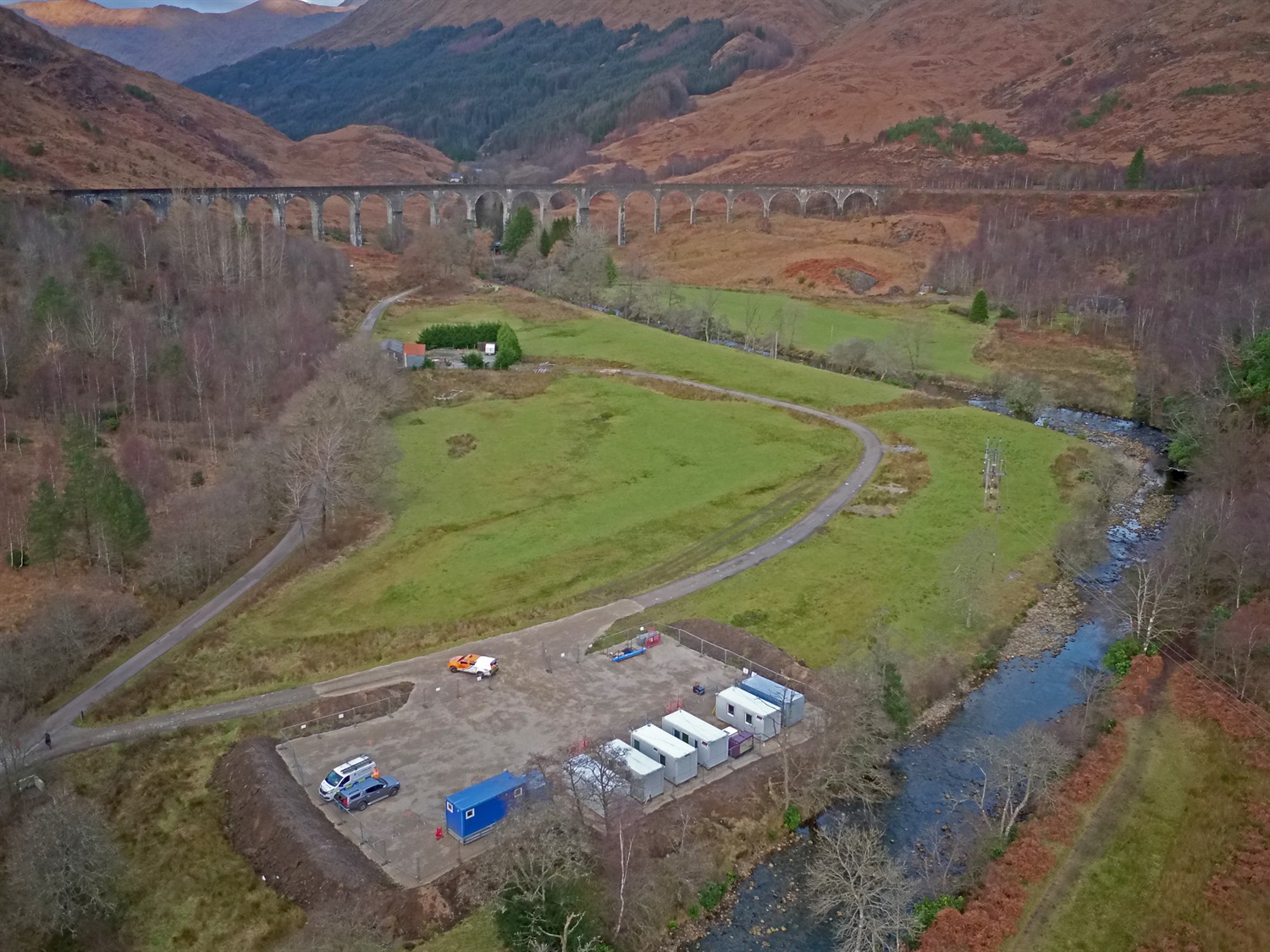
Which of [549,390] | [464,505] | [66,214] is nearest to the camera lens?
[464,505]

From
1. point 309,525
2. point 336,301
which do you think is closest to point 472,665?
point 309,525

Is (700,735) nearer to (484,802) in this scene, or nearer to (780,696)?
(780,696)

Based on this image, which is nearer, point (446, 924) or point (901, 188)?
point (446, 924)

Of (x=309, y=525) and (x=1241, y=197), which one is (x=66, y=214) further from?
(x=1241, y=197)

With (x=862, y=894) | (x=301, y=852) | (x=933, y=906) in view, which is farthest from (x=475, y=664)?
(x=933, y=906)

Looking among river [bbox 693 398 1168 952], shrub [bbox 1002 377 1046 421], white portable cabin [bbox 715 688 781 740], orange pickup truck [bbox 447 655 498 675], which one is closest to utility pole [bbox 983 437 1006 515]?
river [bbox 693 398 1168 952]

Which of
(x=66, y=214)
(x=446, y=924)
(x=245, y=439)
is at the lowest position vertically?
(x=446, y=924)

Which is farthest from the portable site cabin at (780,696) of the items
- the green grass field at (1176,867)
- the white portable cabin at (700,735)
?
the green grass field at (1176,867)
